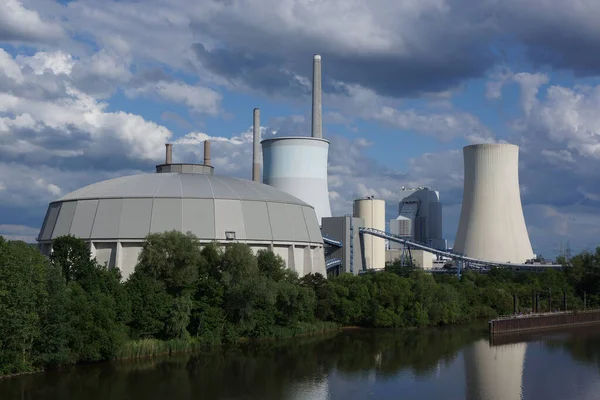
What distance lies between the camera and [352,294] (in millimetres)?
47750

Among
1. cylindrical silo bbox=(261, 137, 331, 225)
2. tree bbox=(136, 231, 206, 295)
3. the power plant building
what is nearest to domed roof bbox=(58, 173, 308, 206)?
tree bbox=(136, 231, 206, 295)

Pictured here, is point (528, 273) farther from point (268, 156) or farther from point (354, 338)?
point (354, 338)

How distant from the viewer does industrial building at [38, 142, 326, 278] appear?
44844mm

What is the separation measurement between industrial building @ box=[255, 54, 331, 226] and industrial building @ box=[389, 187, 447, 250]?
49296mm

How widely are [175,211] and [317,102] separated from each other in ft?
103

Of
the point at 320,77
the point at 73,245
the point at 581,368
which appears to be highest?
the point at 320,77

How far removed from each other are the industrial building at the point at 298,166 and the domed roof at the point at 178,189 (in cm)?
1269

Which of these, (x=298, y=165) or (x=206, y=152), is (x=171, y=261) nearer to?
(x=206, y=152)

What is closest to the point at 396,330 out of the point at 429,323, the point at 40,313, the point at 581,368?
the point at 429,323

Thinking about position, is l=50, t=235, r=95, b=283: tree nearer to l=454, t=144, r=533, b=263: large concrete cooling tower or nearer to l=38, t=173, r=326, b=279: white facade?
l=38, t=173, r=326, b=279: white facade

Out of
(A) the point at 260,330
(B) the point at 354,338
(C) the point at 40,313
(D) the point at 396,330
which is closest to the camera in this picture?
(C) the point at 40,313

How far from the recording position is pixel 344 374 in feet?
104

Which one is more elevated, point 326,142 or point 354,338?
point 326,142

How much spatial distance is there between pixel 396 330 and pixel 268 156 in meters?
24.2
